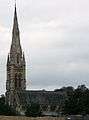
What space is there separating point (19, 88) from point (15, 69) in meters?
5.70

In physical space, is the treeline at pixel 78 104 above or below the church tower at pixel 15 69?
below

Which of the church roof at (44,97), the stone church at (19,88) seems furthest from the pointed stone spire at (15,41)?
the church roof at (44,97)

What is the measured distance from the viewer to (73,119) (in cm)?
6169

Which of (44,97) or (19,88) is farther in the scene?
(44,97)

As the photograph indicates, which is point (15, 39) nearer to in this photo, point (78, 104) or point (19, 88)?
point (19, 88)

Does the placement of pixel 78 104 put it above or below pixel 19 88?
below

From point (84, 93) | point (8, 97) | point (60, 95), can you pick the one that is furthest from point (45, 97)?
point (84, 93)

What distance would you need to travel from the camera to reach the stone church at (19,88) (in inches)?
5655

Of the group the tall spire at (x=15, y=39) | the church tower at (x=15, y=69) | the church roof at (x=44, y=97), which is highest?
the tall spire at (x=15, y=39)

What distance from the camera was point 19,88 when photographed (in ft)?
474

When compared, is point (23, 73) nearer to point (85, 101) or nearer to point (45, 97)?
point (45, 97)

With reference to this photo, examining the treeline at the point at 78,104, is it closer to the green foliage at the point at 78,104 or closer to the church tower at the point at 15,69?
the green foliage at the point at 78,104

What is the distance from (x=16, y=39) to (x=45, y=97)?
19.9 meters

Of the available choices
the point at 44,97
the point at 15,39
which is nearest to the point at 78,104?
the point at 15,39
